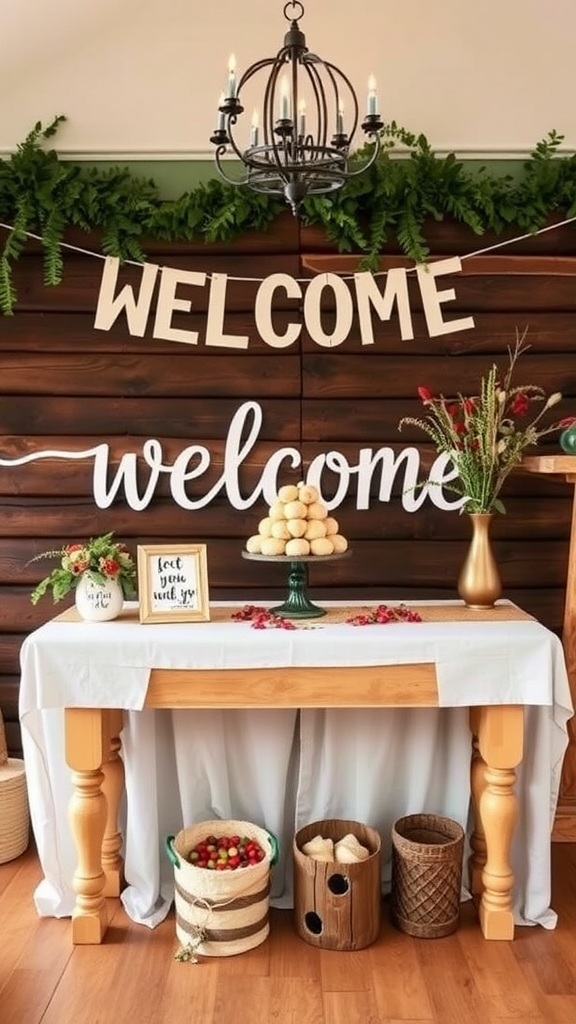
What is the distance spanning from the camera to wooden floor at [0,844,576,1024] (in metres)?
2.28

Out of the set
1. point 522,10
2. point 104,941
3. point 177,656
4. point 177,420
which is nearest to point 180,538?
point 177,420

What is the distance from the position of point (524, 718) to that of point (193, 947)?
1204 mm

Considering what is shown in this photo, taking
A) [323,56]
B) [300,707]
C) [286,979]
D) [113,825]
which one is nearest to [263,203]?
[323,56]

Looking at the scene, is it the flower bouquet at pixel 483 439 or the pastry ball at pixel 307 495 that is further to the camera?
the flower bouquet at pixel 483 439

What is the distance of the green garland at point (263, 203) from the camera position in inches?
125

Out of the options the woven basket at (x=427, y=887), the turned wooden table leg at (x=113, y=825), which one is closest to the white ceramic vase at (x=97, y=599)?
the turned wooden table leg at (x=113, y=825)

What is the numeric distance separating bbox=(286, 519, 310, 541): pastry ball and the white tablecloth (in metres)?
0.30

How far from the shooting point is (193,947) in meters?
2.52

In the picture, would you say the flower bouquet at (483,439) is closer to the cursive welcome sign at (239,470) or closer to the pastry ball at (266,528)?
the cursive welcome sign at (239,470)

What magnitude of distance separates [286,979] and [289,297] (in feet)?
7.50

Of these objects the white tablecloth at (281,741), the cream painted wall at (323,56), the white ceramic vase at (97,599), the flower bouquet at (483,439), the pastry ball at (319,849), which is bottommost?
the pastry ball at (319,849)

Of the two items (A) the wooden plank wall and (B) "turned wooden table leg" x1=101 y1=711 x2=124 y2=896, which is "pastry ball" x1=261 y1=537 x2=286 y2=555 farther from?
(B) "turned wooden table leg" x1=101 y1=711 x2=124 y2=896

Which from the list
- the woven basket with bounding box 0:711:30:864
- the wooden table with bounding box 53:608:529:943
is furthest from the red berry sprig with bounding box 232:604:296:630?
the woven basket with bounding box 0:711:30:864

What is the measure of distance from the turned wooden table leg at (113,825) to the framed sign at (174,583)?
0.47 m
